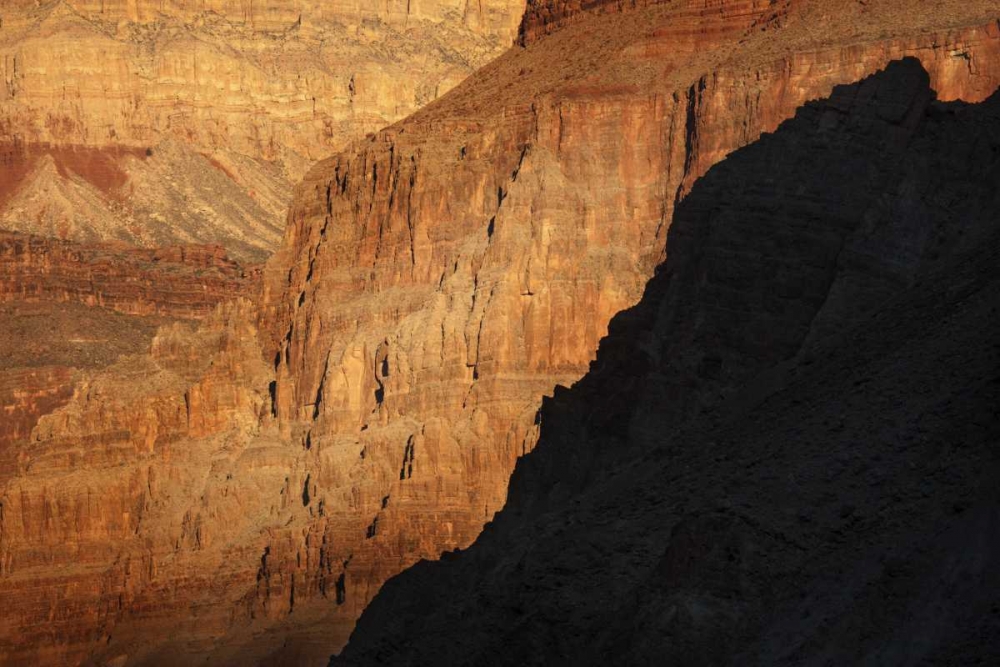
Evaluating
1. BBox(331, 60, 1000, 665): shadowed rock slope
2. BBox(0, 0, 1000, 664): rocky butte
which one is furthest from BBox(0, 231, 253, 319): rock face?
BBox(331, 60, 1000, 665): shadowed rock slope

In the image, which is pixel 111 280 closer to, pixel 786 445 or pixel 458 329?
pixel 458 329

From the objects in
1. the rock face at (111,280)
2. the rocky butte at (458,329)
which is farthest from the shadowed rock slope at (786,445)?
the rock face at (111,280)

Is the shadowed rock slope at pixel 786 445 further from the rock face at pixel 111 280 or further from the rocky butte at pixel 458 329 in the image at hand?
the rock face at pixel 111 280

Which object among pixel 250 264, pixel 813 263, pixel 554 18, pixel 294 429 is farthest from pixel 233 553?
pixel 250 264

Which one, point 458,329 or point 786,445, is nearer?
point 786,445

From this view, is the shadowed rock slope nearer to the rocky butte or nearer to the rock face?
the rocky butte

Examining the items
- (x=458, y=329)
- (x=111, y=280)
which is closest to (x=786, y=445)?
(x=458, y=329)
